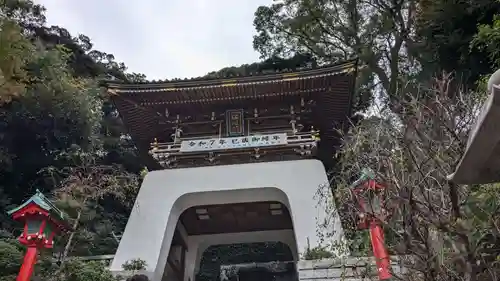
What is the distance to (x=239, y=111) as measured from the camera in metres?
10.0

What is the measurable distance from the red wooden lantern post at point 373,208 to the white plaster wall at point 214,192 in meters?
1.88

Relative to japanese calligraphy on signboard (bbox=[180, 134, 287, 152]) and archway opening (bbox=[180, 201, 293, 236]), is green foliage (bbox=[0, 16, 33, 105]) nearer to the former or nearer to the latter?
japanese calligraphy on signboard (bbox=[180, 134, 287, 152])

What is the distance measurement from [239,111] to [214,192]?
7.17 feet

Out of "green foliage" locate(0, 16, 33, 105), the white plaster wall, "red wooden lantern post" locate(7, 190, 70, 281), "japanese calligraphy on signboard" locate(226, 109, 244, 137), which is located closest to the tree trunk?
"red wooden lantern post" locate(7, 190, 70, 281)

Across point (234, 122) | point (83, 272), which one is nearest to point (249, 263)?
point (234, 122)

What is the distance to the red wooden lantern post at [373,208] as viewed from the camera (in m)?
3.61

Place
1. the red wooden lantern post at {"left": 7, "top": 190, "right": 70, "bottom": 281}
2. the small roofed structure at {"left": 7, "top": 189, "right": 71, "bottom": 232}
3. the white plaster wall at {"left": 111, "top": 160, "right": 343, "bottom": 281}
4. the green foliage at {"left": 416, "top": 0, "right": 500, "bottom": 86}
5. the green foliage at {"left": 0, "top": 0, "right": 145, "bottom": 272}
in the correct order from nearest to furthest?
the red wooden lantern post at {"left": 7, "top": 190, "right": 70, "bottom": 281} → the small roofed structure at {"left": 7, "top": 189, "right": 71, "bottom": 232} → the white plaster wall at {"left": 111, "top": 160, "right": 343, "bottom": 281} → the green foliage at {"left": 416, "top": 0, "right": 500, "bottom": 86} → the green foliage at {"left": 0, "top": 0, "right": 145, "bottom": 272}

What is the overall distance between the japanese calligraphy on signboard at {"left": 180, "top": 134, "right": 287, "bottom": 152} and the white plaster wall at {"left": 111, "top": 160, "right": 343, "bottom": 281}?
0.54m

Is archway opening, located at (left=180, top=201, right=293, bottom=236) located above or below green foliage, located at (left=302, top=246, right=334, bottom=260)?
above

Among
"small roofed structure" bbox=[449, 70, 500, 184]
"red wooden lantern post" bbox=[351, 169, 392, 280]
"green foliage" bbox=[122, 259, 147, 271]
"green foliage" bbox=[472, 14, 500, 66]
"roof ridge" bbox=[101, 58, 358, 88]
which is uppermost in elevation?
"roof ridge" bbox=[101, 58, 358, 88]

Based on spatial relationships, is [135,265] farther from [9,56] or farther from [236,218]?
[9,56]

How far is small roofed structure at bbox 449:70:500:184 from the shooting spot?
74.0 inches

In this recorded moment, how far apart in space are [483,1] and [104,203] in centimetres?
1205

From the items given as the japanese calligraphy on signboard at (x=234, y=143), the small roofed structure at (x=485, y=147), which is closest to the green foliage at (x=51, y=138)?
the japanese calligraphy on signboard at (x=234, y=143)
